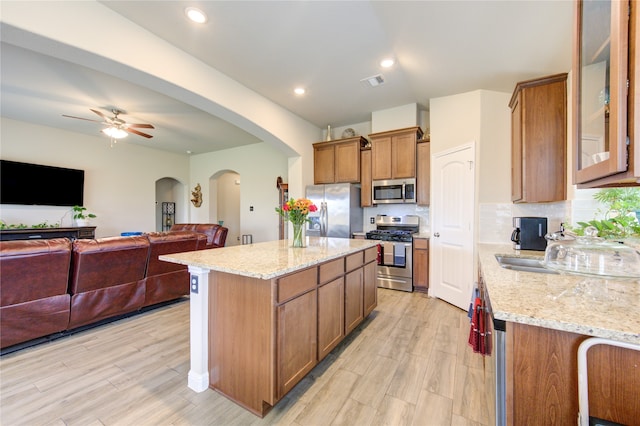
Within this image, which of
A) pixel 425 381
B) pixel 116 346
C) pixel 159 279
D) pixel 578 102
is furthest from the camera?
pixel 159 279

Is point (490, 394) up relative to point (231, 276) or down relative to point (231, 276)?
down

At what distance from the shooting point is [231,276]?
1707mm

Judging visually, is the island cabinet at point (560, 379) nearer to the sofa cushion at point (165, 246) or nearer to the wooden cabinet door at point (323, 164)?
the sofa cushion at point (165, 246)

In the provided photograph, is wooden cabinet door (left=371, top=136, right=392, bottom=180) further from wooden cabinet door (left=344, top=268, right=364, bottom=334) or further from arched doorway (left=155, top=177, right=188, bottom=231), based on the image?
arched doorway (left=155, top=177, right=188, bottom=231)

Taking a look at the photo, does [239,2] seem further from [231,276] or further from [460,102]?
[460,102]

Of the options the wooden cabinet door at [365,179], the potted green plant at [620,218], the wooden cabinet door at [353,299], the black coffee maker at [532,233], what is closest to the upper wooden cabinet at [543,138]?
the black coffee maker at [532,233]

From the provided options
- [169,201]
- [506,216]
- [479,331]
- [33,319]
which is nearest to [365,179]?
[506,216]

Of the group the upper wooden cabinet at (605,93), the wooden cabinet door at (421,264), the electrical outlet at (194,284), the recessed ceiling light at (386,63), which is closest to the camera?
the upper wooden cabinet at (605,93)

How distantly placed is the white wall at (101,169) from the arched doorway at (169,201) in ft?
2.28

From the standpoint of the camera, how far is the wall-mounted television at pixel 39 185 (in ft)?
15.5

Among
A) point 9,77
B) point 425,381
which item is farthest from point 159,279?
point 9,77

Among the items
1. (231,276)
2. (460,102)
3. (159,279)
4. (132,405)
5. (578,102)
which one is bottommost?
(132,405)

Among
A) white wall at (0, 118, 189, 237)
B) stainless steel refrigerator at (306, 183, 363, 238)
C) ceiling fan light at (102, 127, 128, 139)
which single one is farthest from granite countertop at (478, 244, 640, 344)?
white wall at (0, 118, 189, 237)

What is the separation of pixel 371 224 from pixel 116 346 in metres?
3.95
